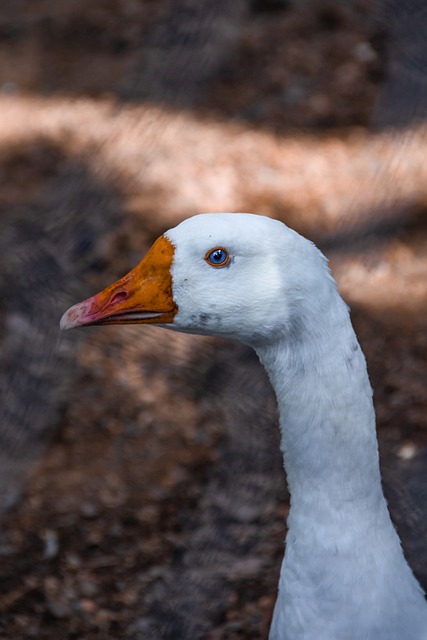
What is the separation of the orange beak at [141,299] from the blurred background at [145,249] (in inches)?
32.1

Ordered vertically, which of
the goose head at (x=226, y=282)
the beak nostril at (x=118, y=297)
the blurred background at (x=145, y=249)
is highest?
the goose head at (x=226, y=282)

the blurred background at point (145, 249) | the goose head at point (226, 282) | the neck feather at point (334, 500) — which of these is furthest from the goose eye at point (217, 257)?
the blurred background at point (145, 249)

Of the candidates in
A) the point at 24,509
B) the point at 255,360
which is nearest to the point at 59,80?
the point at 255,360

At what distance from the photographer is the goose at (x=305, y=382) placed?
1215 mm

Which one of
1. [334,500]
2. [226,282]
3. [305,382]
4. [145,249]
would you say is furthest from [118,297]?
[145,249]

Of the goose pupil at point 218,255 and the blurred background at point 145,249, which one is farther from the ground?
the goose pupil at point 218,255

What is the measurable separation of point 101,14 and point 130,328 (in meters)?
1.27

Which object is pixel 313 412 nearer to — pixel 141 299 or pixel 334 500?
pixel 334 500

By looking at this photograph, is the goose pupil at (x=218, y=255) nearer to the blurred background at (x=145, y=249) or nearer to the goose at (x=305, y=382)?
the goose at (x=305, y=382)

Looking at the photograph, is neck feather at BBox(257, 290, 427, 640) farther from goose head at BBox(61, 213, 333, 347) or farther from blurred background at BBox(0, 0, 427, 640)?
blurred background at BBox(0, 0, 427, 640)

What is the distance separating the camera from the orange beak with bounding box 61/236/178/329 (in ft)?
4.23

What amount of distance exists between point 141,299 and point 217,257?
0.15m

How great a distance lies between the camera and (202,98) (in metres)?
2.59

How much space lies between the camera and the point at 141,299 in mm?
1311
